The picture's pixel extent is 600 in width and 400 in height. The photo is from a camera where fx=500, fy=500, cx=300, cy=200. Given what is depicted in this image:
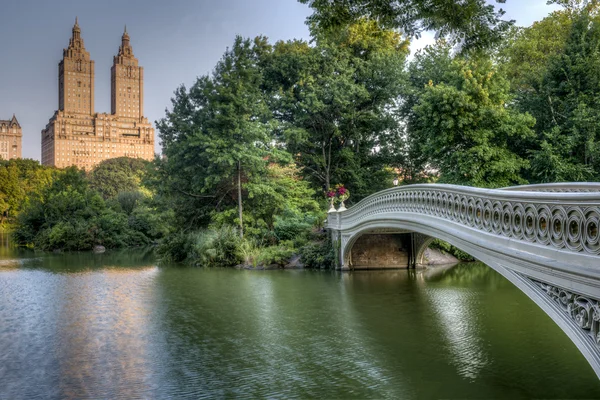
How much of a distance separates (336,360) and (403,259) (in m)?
12.6

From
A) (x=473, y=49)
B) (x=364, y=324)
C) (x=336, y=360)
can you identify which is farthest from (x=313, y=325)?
(x=473, y=49)

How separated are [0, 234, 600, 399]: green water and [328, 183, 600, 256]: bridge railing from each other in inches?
83.7

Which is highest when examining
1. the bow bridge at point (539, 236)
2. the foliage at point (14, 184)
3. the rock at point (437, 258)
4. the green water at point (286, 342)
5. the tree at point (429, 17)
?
the foliage at point (14, 184)

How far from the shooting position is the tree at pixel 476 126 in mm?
19656

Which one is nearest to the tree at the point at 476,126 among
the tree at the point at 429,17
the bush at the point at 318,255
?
the bush at the point at 318,255

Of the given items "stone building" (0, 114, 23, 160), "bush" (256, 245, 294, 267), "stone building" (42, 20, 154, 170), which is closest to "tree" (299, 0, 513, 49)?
"bush" (256, 245, 294, 267)

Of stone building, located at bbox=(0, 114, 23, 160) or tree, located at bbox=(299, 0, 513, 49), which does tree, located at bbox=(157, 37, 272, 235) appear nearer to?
tree, located at bbox=(299, 0, 513, 49)

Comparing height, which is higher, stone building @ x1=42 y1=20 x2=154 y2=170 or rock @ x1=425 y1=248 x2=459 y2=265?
stone building @ x1=42 y1=20 x2=154 y2=170

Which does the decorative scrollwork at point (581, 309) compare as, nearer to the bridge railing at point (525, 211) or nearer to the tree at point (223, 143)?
the bridge railing at point (525, 211)

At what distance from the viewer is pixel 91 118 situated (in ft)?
374

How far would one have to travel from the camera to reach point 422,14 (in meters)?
8.48

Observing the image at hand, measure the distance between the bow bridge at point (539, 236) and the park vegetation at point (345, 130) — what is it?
8.12m

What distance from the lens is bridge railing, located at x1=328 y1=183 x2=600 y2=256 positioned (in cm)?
513

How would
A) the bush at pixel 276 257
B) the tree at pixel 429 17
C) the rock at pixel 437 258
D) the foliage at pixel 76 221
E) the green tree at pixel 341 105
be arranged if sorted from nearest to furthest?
the tree at pixel 429 17, the bush at pixel 276 257, the rock at pixel 437 258, the green tree at pixel 341 105, the foliage at pixel 76 221
